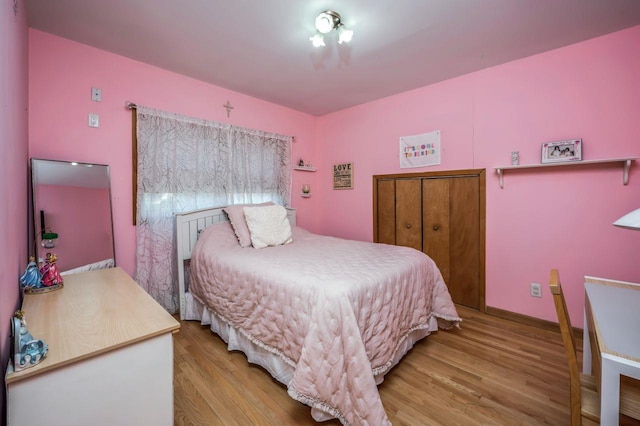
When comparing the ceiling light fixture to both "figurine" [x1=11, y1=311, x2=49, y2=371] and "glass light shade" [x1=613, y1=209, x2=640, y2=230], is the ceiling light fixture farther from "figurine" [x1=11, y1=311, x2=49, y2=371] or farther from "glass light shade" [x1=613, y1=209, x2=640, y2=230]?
"figurine" [x1=11, y1=311, x2=49, y2=371]

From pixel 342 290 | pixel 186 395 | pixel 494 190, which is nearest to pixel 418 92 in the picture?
pixel 494 190

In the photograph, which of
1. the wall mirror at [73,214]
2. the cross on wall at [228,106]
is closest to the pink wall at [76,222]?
the wall mirror at [73,214]

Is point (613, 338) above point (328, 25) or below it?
below

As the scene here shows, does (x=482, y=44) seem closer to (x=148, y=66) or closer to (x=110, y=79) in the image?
(x=148, y=66)

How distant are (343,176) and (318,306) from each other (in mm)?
2638

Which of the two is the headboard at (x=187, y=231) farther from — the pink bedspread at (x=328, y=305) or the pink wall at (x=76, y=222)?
the pink wall at (x=76, y=222)

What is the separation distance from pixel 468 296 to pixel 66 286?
3222 millimetres

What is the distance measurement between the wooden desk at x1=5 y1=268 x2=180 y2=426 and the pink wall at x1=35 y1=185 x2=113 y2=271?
96 cm

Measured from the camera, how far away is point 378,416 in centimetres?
122

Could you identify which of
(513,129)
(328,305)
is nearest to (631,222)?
(328,305)

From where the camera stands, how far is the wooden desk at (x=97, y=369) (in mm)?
764

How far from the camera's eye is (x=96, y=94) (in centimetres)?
220

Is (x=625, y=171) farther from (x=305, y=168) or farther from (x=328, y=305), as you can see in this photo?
(x=305, y=168)

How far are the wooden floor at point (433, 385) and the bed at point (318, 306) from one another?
0.12 metres
